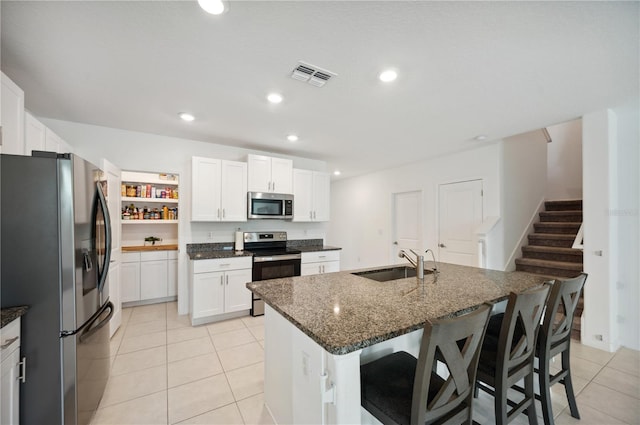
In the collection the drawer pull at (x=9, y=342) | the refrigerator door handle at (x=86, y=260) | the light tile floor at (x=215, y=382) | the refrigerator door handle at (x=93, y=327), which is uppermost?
the refrigerator door handle at (x=86, y=260)

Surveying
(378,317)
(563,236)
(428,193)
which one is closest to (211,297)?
(378,317)

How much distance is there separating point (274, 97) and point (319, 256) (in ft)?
8.04

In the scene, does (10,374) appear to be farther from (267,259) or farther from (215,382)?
(267,259)

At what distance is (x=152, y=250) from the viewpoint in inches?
165

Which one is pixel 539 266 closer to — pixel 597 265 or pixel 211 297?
pixel 597 265

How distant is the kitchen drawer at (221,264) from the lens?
325cm

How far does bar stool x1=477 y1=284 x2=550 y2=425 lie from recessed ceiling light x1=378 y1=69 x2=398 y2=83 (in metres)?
1.70

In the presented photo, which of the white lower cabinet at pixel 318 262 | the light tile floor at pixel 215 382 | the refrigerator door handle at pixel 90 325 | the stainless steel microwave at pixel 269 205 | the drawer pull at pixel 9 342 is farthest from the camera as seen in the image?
the white lower cabinet at pixel 318 262

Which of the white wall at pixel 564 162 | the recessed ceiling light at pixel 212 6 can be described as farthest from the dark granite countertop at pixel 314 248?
the white wall at pixel 564 162

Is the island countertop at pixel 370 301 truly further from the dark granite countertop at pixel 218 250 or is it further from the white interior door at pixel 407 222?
the white interior door at pixel 407 222

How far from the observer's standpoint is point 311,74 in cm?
206

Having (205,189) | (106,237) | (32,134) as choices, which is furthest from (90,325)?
(205,189)

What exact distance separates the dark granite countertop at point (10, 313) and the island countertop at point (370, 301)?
1132 millimetres

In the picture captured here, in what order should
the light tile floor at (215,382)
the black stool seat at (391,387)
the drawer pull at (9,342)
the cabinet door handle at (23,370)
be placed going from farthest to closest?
the light tile floor at (215,382) → the cabinet door handle at (23,370) → the drawer pull at (9,342) → the black stool seat at (391,387)
